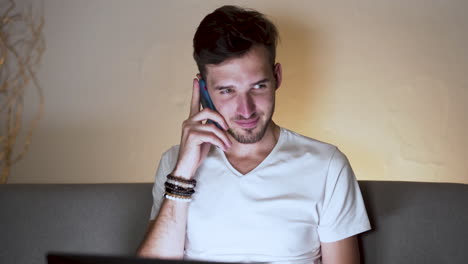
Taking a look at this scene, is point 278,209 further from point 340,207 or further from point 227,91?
point 227,91

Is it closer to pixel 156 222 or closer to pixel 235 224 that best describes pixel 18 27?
pixel 156 222

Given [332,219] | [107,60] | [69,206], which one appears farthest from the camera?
[107,60]

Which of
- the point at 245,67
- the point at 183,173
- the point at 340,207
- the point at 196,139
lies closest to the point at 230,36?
the point at 245,67

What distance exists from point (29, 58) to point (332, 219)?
1.53 m

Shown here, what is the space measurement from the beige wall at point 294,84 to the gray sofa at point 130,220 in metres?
0.43

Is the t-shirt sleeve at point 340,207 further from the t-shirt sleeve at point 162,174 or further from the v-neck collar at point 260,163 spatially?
the t-shirt sleeve at point 162,174

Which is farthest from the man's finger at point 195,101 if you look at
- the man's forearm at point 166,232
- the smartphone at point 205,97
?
the man's forearm at point 166,232

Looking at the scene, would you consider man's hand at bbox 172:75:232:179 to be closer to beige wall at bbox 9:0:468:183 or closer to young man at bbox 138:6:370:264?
young man at bbox 138:6:370:264

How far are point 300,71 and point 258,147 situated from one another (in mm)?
575

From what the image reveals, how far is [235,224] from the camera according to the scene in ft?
4.39

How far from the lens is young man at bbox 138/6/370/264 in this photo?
131cm

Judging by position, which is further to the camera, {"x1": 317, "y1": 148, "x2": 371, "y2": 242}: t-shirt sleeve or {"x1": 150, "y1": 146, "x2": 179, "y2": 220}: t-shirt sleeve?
{"x1": 150, "y1": 146, "x2": 179, "y2": 220}: t-shirt sleeve

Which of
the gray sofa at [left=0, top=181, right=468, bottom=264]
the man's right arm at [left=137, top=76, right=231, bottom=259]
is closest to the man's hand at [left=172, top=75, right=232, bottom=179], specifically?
the man's right arm at [left=137, top=76, right=231, bottom=259]

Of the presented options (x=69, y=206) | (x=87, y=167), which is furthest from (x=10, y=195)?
(x=87, y=167)
